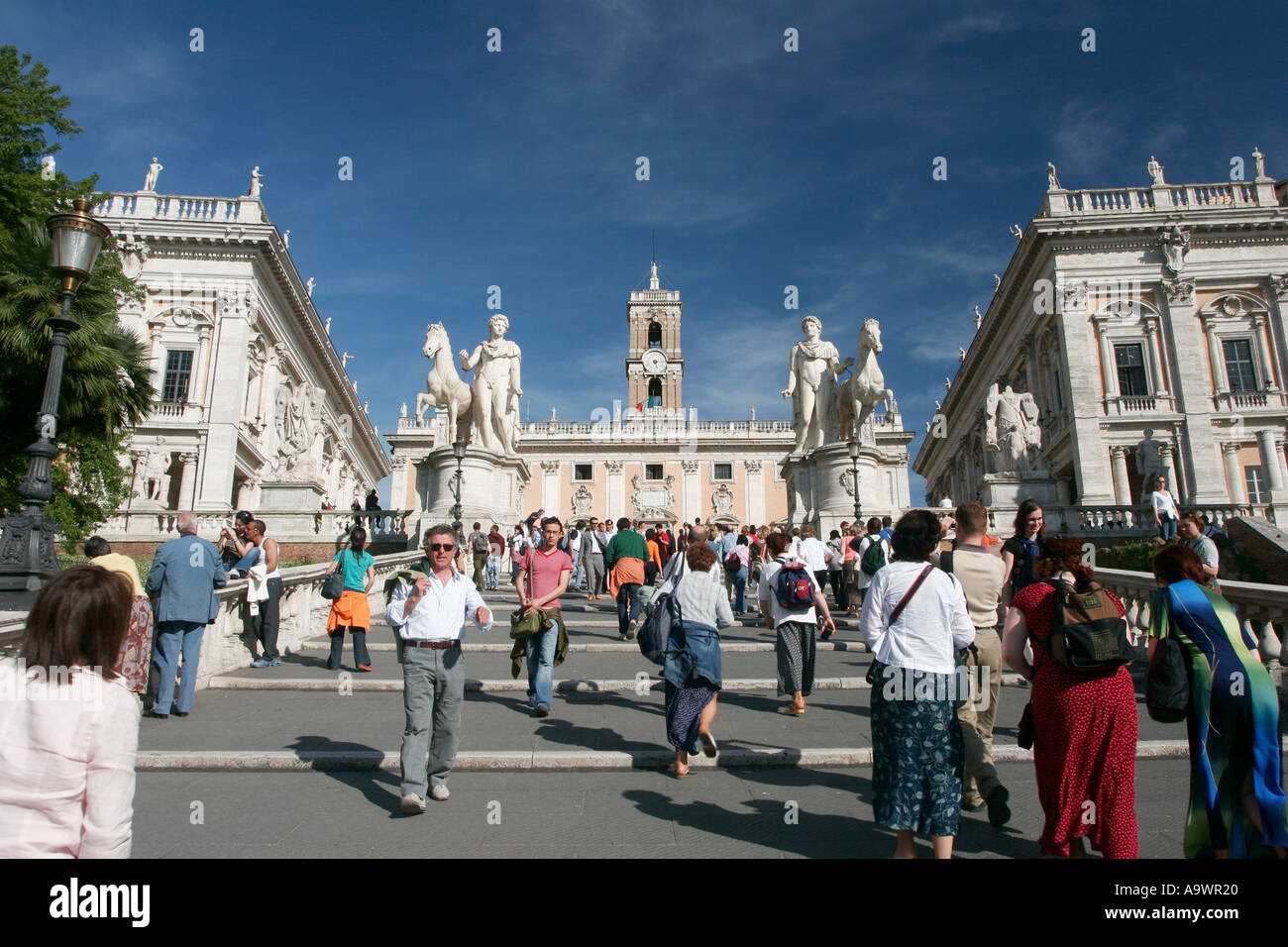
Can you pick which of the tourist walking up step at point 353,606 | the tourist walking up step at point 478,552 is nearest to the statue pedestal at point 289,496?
the tourist walking up step at point 478,552

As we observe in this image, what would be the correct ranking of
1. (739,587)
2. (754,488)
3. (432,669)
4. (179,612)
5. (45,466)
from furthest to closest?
(754,488), (739,587), (45,466), (179,612), (432,669)

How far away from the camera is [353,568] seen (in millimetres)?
8773

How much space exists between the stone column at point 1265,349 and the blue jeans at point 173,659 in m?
35.7

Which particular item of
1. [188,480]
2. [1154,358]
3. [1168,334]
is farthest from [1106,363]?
[188,480]

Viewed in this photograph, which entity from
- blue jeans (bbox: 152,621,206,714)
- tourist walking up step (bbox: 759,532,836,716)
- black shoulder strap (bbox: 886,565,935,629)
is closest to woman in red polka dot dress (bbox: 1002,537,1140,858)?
black shoulder strap (bbox: 886,565,935,629)

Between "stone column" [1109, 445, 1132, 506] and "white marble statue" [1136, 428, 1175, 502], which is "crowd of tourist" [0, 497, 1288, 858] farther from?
"stone column" [1109, 445, 1132, 506]

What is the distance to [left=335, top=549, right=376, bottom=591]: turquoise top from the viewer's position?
28.7ft

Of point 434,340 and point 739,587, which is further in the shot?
point 434,340

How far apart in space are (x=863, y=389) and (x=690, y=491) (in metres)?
41.3

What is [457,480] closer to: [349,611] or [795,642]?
[349,611]

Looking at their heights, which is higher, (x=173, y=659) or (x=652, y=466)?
(x=652, y=466)

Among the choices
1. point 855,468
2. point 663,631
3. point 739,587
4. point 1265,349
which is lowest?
point 663,631

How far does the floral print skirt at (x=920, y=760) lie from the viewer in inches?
142
